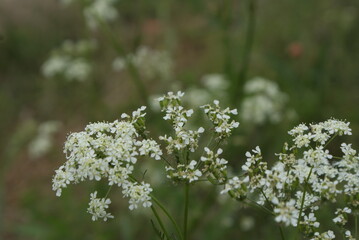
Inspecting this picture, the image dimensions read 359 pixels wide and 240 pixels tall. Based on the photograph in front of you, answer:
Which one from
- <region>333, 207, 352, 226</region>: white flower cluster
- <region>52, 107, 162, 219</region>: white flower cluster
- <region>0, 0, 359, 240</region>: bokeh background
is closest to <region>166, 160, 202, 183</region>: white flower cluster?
<region>52, 107, 162, 219</region>: white flower cluster

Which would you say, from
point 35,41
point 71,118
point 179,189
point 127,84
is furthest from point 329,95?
point 35,41

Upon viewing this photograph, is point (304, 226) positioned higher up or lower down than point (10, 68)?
lower down

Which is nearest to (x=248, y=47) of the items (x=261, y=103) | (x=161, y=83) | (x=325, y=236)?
(x=261, y=103)

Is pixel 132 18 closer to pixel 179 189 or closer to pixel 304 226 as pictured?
pixel 179 189

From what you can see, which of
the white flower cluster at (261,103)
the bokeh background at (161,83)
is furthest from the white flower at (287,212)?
the white flower cluster at (261,103)

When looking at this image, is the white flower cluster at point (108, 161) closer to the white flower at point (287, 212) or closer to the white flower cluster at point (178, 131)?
the white flower cluster at point (178, 131)

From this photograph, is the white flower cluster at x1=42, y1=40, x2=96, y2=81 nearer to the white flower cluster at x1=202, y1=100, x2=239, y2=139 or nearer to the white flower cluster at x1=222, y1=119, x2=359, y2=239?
the white flower cluster at x1=202, y1=100, x2=239, y2=139

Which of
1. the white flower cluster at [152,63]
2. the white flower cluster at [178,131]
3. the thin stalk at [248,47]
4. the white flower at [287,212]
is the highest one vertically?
the white flower cluster at [152,63]

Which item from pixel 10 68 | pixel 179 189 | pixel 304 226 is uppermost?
pixel 10 68
